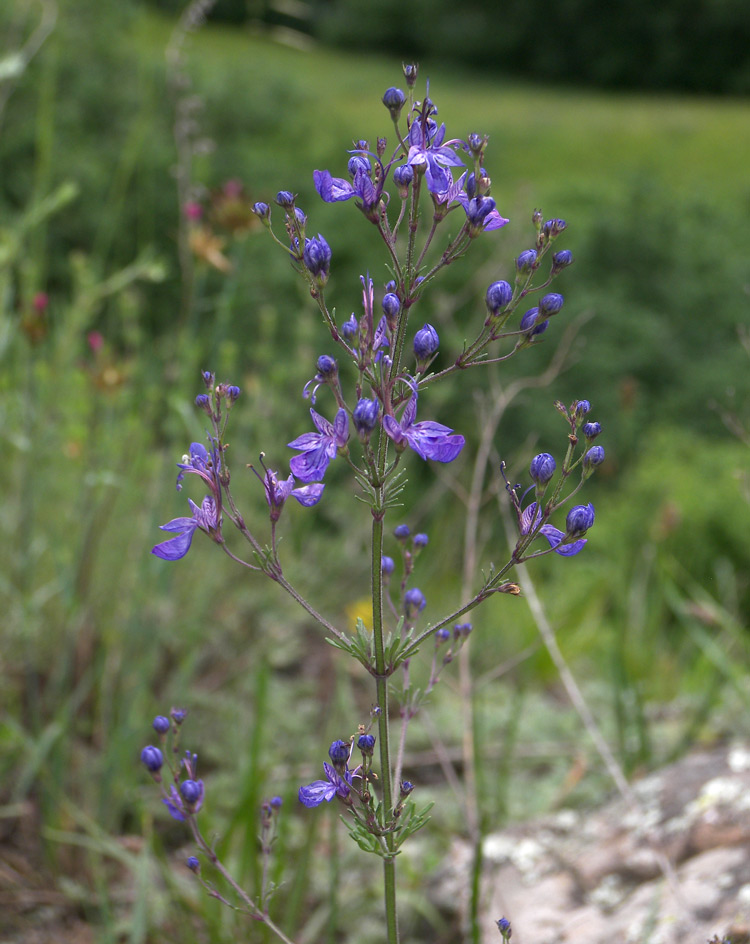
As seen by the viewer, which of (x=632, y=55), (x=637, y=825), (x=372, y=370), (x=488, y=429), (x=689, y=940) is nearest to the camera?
(x=372, y=370)

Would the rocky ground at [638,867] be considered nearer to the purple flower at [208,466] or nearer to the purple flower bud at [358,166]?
the purple flower at [208,466]

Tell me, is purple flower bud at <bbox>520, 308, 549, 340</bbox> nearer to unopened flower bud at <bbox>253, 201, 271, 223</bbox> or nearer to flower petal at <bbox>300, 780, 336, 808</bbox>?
unopened flower bud at <bbox>253, 201, 271, 223</bbox>

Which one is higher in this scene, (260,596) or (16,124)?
(16,124)

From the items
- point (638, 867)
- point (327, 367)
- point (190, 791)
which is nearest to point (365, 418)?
point (327, 367)

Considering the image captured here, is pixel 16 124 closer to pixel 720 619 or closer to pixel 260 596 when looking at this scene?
pixel 260 596

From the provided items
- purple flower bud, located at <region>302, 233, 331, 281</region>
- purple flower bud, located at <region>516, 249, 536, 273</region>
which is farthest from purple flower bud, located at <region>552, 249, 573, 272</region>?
purple flower bud, located at <region>302, 233, 331, 281</region>

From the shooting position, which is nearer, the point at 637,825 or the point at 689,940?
the point at 689,940

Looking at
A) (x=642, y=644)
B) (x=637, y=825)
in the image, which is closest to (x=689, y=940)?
(x=637, y=825)
